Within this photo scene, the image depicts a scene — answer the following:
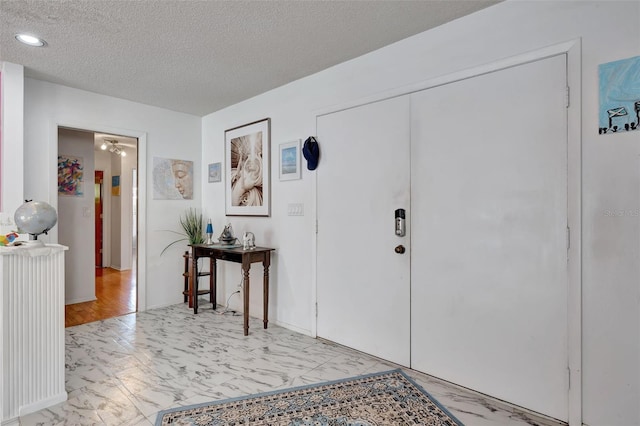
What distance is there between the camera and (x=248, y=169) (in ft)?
12.6

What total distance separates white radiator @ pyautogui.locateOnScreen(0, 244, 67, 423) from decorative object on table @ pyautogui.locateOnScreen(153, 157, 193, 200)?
7.07ft

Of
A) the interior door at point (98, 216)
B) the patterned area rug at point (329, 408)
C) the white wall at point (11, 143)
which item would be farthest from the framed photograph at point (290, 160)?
the interior door at point (98, 216)

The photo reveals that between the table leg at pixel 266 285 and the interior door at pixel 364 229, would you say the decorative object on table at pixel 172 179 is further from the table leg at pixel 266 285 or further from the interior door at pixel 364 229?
the interior door at pixel 364 229

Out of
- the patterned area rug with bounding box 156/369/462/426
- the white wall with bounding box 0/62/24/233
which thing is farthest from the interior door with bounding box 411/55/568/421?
the white wall with bounding box 0/62/24/233

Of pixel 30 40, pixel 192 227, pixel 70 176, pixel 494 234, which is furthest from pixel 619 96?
pixel 70 176

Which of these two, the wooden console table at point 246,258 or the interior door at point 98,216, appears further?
the interior door at point 98,216

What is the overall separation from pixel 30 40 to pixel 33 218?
56.8 inches

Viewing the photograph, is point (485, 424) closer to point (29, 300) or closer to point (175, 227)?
point (29, 300)

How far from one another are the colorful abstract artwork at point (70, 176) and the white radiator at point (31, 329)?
3051 millimetres

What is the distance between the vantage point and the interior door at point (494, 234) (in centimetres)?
187

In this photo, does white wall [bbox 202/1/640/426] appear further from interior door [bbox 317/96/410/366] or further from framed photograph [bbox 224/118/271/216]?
framed photograph [bbox 224/118/271/216]

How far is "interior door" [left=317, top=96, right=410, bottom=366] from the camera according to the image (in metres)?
2.54

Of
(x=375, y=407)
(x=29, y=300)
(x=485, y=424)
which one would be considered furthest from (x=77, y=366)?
(x=485, y=424)

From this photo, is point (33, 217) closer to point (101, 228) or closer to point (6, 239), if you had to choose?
point (6, 239)
